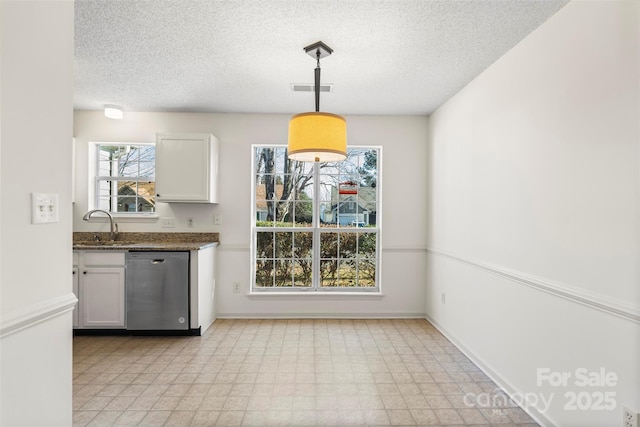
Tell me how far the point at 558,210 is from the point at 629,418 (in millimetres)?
984

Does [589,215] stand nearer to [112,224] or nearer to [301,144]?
[301,144]

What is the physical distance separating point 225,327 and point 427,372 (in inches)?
82.1

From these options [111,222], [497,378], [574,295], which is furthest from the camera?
[111,222]

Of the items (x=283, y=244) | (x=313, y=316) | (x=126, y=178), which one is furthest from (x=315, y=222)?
(x=126, y=178)

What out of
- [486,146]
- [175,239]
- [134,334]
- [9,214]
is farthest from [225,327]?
[486,146]

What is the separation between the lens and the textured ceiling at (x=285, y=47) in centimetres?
188

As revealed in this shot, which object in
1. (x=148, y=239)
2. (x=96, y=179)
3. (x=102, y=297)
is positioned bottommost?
(x=102, y=297)

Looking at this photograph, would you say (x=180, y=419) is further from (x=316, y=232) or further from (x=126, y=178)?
(x=126, y=178)

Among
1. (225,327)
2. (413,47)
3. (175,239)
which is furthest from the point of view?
(175,239)

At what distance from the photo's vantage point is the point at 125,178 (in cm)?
388

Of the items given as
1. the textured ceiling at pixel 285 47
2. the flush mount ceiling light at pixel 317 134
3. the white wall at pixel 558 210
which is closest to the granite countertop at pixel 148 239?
the textured ceiling at pixel 285 47

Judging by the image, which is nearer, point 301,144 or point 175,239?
point 301,144

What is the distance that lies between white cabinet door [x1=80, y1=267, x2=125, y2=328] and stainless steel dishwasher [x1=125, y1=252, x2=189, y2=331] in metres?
0.09

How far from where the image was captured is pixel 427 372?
2.57m
